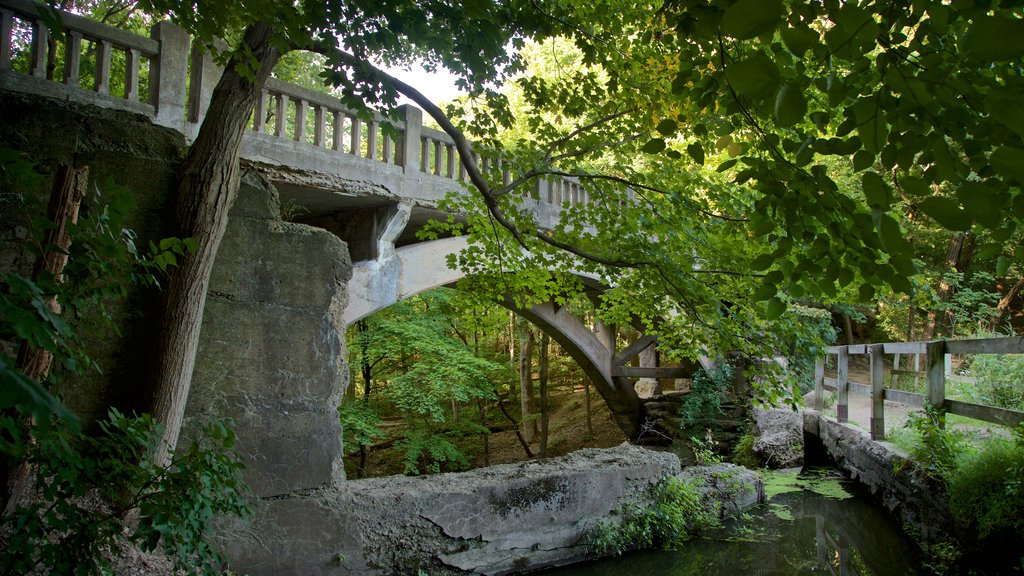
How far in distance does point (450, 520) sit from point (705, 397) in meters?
6.94

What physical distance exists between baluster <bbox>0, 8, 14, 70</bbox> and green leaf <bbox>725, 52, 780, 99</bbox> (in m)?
4.76

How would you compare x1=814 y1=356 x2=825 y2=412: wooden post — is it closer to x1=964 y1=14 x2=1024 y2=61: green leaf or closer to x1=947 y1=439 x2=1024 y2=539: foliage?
x1=947 y1=439 x2=1024 y2=539: foliage

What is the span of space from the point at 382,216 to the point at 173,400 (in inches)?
135

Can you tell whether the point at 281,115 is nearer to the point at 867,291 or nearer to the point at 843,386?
the point at 867,291

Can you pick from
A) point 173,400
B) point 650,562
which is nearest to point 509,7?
point 173,400

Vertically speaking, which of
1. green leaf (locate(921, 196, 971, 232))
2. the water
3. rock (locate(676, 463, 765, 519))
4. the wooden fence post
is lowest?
the water

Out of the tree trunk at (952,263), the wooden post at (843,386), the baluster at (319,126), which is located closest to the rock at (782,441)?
the wooden post at (843,386)

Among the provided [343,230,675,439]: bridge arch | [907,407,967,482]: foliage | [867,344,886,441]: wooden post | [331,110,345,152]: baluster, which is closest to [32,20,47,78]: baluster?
[331,110,345,152]: baluster

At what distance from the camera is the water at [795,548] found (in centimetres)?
455

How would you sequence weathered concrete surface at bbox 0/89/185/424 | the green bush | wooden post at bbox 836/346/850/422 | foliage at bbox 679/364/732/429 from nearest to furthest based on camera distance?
weathered concrete surface at bbox 0/89/185/424, the green bush, wooden post at bbox 836/346/850/422, foliage at bbox 679/364/732/429

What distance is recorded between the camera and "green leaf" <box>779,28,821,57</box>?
43.5 inches

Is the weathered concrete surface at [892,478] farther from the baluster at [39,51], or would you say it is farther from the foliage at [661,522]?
the baluster at [39,51]

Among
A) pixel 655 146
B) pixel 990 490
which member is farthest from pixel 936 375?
pixel 655 146

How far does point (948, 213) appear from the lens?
1064mm
